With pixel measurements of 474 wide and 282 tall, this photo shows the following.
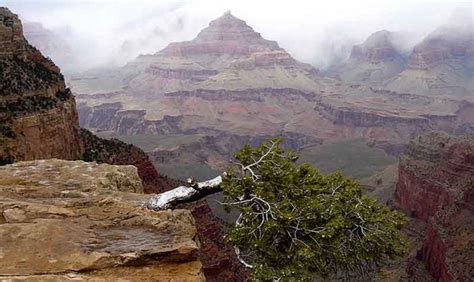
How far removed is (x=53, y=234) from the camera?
12359 mm

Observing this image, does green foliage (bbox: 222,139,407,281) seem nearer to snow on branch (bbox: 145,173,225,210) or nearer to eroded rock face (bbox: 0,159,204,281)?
snow on branch (bbox: 145,173,225,210)

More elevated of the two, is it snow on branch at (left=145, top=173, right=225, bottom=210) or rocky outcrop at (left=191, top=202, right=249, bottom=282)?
snow on branch at (left=145, top=173, right=225, bottom=210)

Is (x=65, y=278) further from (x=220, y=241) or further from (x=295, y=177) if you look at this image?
(x=220, y=241)

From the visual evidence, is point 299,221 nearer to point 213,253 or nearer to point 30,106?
point 213,253

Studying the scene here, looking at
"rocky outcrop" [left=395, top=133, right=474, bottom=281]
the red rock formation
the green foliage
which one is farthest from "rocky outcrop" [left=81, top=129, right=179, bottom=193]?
"rocky outcrop" [left=395, top=133, right=474, bottom=281]

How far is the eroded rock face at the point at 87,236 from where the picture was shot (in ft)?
37.3

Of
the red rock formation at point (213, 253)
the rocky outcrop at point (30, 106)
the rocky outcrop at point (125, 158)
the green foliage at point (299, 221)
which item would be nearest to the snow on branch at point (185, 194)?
the green foliage at point (299, 221)

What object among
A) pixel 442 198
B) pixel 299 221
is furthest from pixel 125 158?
pixel 442 198

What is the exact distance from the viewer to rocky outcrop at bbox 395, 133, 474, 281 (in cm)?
5375

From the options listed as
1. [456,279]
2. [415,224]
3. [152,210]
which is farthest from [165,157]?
[152,210]

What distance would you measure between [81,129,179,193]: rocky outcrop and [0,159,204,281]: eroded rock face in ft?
86.2

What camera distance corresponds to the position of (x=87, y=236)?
41.4 ft

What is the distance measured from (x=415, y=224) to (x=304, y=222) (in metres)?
75.9

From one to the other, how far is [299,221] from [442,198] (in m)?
71.2
